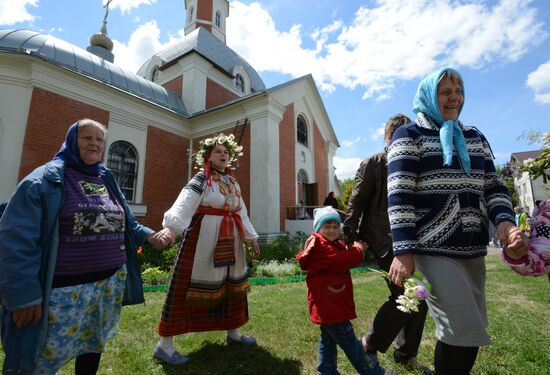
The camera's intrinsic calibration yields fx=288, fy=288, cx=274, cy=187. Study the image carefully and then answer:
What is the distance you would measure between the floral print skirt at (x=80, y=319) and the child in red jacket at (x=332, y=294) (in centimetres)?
135

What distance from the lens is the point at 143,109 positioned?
38.8ft

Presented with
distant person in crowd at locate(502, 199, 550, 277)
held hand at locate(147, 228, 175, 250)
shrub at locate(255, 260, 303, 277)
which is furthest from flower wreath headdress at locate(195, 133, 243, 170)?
shrub at locate(255, 260, 303, 277)

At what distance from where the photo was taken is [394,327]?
2.29m

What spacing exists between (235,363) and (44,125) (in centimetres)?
1006

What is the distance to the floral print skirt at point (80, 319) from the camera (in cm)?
162

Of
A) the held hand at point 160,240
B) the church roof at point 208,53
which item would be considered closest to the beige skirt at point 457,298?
the held hand at point 160,240

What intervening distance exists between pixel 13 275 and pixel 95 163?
842 millimetres

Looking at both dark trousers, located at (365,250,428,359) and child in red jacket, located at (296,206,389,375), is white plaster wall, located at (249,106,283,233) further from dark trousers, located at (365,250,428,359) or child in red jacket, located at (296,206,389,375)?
child in red jacket, located at (296,206,389,375)

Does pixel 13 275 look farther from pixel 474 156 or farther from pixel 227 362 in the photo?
pixel 474 156

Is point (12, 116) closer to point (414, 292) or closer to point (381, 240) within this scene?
point (381, 240)

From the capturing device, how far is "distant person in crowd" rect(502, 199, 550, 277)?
4.90 feet

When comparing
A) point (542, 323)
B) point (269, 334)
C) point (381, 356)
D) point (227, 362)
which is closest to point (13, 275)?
point (227, 362)

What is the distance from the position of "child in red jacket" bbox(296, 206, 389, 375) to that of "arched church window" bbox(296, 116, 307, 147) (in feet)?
41.4

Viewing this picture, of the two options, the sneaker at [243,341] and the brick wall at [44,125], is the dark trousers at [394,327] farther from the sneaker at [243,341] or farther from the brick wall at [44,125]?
the brick wall at [44,125]
